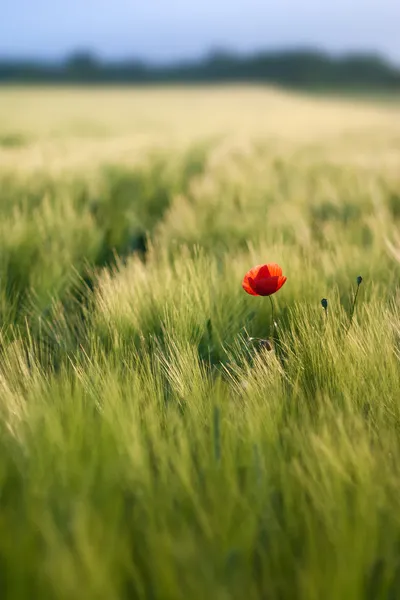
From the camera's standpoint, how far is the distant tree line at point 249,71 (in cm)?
2656

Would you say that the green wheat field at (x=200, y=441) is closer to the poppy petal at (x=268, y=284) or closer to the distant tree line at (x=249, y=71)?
the poppy petal at (x=268, y=284)

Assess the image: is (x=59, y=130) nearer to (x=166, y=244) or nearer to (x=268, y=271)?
(x=166, y=244)

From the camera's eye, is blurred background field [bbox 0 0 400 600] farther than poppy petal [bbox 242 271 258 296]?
No

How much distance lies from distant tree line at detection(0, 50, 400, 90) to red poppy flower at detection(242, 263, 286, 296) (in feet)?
80.8

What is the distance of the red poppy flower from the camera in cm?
92

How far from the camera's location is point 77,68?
32.9 m

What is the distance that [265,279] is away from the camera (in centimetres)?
92

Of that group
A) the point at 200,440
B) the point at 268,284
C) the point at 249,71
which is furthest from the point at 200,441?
the point at 249,71

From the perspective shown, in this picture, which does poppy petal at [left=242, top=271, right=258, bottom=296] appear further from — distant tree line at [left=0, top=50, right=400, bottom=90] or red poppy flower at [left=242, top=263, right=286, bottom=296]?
distant tree line at [left=0, top=50, right=400, bottom=90]

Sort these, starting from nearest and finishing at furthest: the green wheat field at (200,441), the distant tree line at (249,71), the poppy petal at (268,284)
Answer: the green wheat field at (200,441), the poppy petal at (268,284), the distant tree line at (249,71)

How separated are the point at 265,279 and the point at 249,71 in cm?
3597

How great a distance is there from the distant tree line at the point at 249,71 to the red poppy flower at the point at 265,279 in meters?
24.6

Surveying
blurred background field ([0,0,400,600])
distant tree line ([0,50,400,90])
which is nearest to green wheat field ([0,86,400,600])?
blurred background field ([0,0,400,600])

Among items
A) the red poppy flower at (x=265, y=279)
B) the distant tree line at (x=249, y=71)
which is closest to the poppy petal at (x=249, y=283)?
the red poppy flower at (x=265, y=279)
